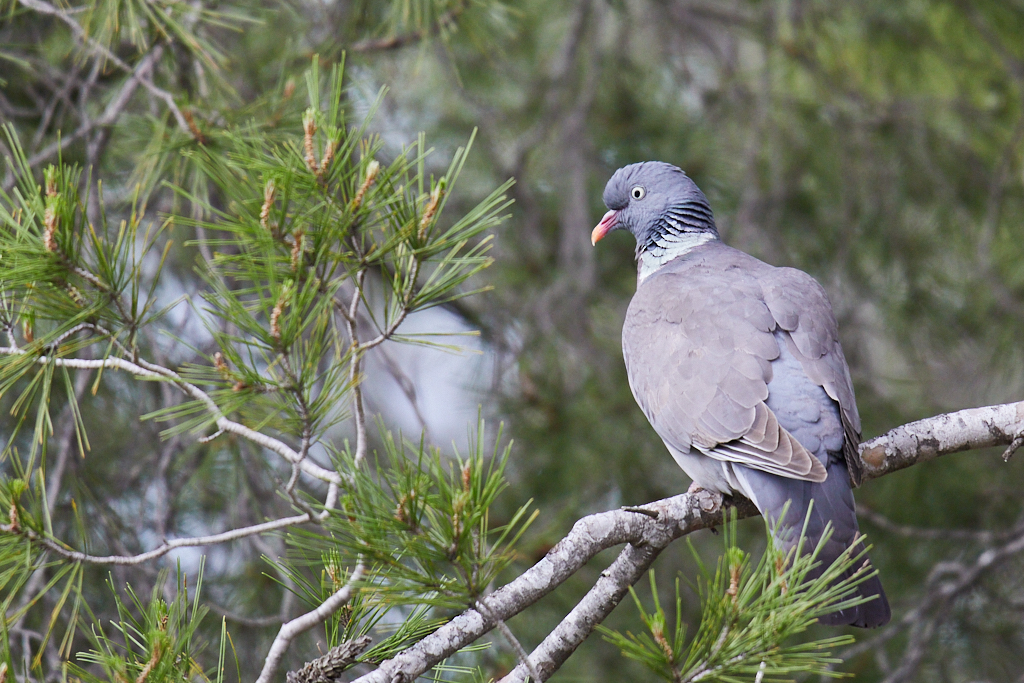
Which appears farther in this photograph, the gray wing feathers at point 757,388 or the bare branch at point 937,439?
the bare branch at point 937,439

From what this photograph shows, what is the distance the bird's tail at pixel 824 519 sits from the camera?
197 cm

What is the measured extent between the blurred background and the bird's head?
61cm

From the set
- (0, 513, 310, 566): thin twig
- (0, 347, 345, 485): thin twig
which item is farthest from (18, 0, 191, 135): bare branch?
(0, 513, 310, 566): thin twig

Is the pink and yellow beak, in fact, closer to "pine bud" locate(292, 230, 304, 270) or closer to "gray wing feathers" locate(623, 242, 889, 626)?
"gray wing feathers" locate(623, 242, 889, 626)

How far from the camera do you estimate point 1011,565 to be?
3.63 metres

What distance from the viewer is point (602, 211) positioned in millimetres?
4656

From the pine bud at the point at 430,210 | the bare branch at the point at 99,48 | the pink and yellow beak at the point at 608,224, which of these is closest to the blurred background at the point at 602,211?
the bare branch at the point at 99,48

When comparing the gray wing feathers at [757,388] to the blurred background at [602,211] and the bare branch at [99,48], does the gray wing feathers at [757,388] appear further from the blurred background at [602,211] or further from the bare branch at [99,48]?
the bare branch at [99,48]

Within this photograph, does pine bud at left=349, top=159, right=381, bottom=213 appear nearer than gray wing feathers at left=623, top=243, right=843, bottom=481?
Yes

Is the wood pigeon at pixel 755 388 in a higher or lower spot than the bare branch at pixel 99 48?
lower

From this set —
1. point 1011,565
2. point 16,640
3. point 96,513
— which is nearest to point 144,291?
point 96,513

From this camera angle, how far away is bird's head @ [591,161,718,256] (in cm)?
312

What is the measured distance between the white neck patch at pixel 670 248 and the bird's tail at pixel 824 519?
3.43 feet

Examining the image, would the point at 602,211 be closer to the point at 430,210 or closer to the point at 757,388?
the point at 757,388
